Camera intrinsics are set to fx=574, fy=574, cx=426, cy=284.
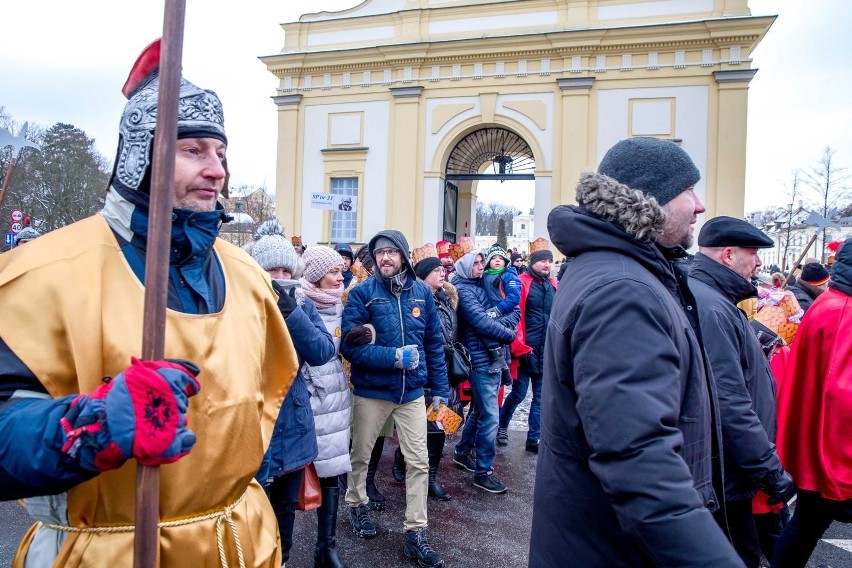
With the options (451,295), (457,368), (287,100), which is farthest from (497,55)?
(457,368)

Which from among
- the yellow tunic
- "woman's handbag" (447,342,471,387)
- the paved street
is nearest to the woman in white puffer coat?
the paved street

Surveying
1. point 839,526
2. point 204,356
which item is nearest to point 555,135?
point 839,526

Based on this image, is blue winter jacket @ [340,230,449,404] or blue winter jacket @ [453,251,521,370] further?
blue winter jacket @ [453,251,521,370]

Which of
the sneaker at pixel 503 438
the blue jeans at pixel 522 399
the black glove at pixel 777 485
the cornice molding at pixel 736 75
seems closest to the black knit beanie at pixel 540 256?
the blue jeans at pixel 522 399

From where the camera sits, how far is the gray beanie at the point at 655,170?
5.93 feet

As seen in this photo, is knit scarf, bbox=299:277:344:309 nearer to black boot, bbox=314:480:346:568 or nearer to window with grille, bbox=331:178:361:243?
black boot, bbox=314:480:346:568

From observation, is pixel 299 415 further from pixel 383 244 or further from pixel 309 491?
pixel 383 244

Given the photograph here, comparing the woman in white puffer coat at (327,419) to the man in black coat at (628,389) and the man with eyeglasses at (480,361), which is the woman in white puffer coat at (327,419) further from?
the man in black coat at (628,389)

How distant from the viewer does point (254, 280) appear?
190 centimetres

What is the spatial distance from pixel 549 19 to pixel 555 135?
344cm

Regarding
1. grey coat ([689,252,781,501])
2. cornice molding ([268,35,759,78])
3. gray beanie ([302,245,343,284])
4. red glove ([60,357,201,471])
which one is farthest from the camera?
cornice molding ([268,35,759,78])

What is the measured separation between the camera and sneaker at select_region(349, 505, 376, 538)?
4.04 meters

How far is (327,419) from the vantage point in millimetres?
3686

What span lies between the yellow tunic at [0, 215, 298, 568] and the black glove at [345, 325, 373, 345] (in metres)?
2.19
